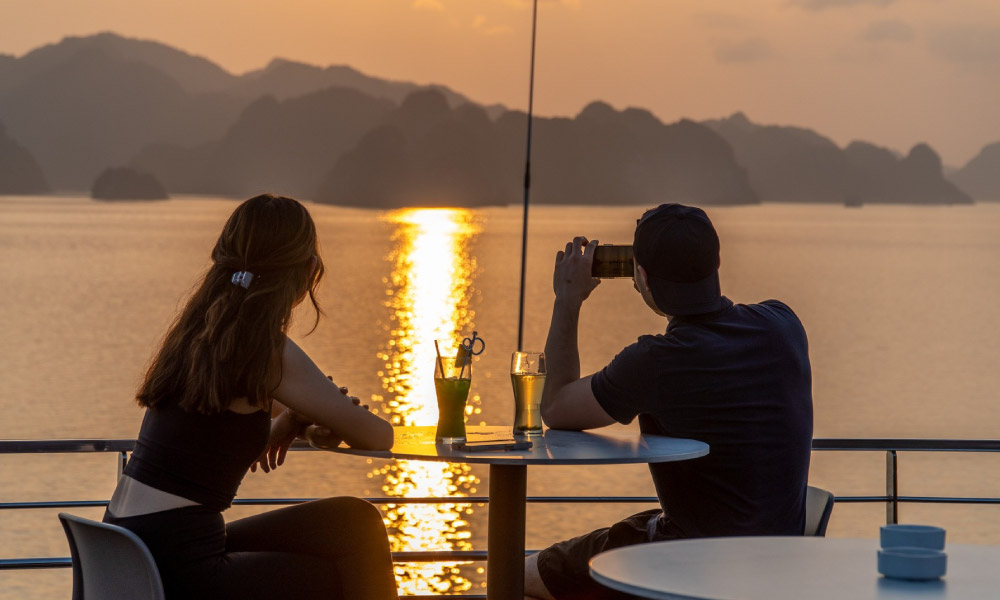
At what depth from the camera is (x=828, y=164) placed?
66562mm

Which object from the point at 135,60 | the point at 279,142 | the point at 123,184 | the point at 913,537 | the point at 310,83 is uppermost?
the point at 135,60

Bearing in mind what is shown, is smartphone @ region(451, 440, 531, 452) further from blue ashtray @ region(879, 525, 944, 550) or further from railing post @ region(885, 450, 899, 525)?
railing post @ region(885, 450, 899, 525)

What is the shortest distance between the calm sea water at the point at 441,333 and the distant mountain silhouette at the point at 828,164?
5857 millimetres

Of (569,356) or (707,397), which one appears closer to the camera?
(707,397)

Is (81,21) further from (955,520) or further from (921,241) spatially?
(921,241)

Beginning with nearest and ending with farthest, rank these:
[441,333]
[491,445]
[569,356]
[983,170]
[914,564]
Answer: [914,564] → [491,445] → [569,356] → [441,333] → [983,170]

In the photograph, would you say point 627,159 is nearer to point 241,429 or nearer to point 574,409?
point 574,409

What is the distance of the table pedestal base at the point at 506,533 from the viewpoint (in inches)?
107

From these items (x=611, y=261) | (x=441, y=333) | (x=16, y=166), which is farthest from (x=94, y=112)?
(x=611, y=261)

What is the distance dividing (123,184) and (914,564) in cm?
7741

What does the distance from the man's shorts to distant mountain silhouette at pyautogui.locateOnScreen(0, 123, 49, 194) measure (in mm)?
66842

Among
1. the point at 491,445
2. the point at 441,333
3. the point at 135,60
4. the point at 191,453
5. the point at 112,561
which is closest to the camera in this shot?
the point at 112,561

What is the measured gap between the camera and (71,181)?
2482 inches

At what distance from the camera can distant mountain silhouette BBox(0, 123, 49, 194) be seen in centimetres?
6725
